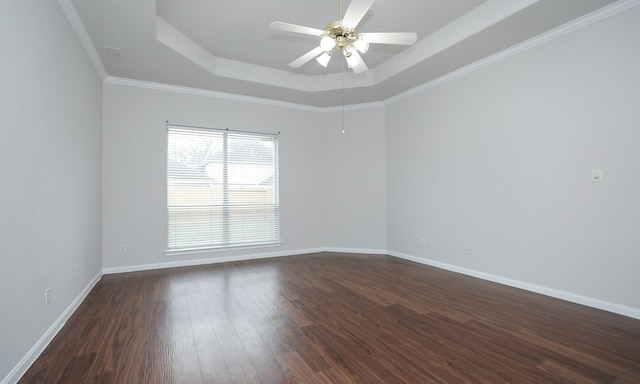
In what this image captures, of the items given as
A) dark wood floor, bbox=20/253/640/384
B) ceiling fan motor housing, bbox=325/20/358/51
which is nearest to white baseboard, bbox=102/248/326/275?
dark wood floor, bbox=20/253/640/384

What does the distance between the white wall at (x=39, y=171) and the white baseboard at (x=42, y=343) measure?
4 centimetres

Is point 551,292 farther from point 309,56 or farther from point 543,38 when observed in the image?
point 309,56

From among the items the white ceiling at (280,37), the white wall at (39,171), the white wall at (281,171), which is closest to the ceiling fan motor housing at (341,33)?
the white ceiling at (280,37)

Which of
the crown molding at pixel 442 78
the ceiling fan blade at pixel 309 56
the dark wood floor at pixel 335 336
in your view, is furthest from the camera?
A: the crown molding at pixel 442 78

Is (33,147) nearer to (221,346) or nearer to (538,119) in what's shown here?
(221,346)

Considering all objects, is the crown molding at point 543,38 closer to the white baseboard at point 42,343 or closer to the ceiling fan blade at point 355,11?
the ceiling fan blade at point 355,11

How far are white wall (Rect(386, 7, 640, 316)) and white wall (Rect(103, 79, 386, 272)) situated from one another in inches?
50.2

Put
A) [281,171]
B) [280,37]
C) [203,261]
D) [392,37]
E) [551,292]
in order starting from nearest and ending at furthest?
[392,37] < [551,292] < [280,37] < [203,261] < [281,171]

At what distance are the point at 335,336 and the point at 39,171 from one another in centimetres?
264

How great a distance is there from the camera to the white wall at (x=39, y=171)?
1.76m

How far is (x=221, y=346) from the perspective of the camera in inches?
87.8

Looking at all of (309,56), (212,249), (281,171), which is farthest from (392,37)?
(212,249)

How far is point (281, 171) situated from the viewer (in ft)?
18.2

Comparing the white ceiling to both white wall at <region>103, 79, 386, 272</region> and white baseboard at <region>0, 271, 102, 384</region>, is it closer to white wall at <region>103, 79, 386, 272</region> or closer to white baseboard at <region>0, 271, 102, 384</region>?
white wall at <region>103, 79, 386, 272</region>
